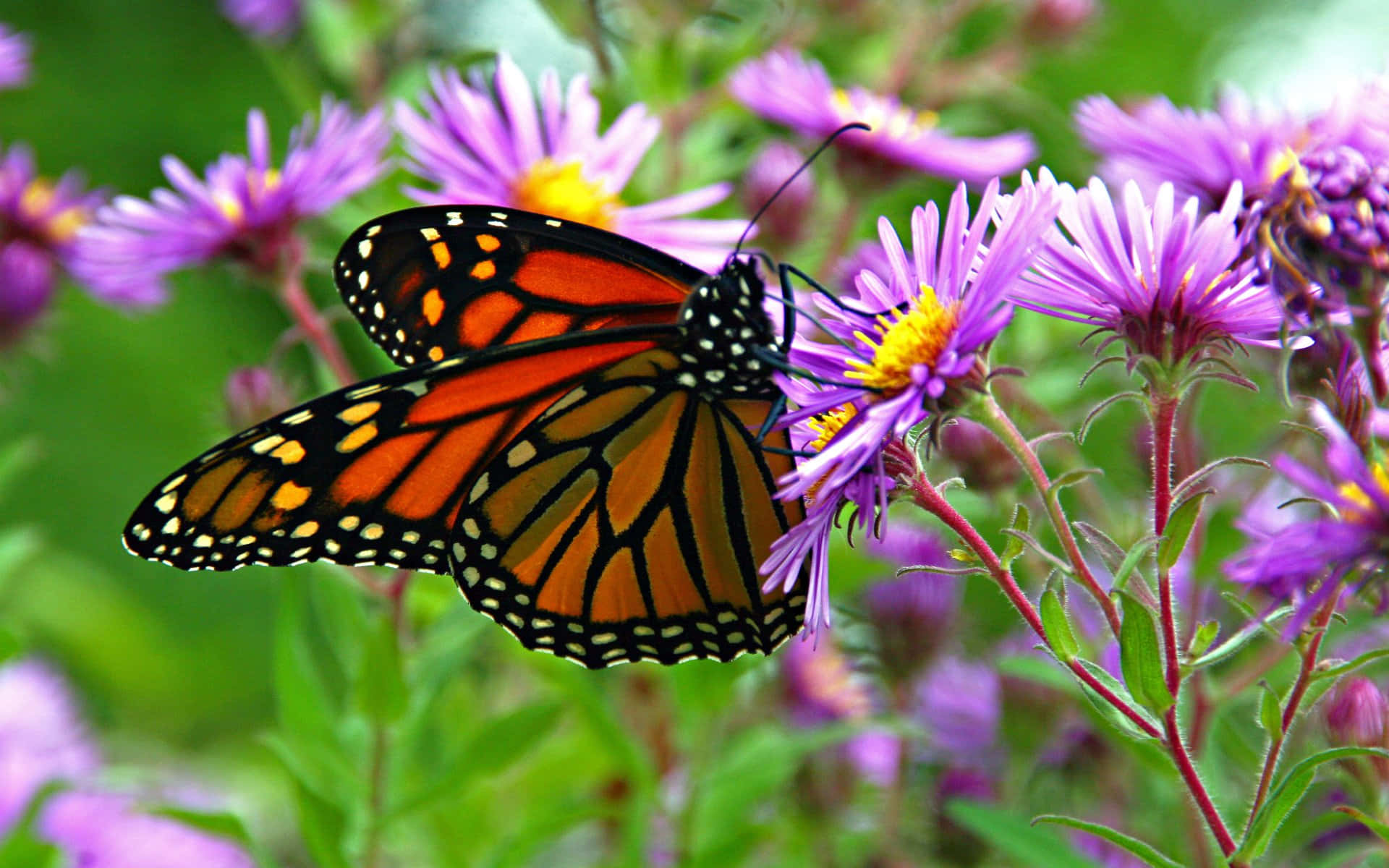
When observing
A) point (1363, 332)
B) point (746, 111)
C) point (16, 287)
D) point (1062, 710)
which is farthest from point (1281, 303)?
point (16, 287)

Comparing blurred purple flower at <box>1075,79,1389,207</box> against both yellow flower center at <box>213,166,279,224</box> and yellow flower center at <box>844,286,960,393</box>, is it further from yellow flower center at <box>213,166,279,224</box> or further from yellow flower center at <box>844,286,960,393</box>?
yellow flower center at <box>213,166,279,224</box>

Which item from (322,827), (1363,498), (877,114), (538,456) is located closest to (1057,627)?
(1363,498)

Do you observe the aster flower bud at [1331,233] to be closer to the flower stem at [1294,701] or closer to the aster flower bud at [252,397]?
the flower stem at [1294,701]

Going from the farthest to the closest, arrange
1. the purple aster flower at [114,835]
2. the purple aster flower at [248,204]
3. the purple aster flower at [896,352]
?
the purple aster flower at [114,835] < the purple aster flower at [248,204] < the purple aster flower at [896,352]

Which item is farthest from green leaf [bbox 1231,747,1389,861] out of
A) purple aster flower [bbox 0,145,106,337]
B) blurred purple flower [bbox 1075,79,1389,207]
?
purple aster flower [bbox 0,145,106,337]

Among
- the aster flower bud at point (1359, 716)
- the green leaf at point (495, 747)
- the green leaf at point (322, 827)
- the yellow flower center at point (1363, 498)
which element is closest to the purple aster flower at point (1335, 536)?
the yellow flower center at point (1363, 498)

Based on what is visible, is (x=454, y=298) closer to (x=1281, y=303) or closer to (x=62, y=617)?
(x=1281, y=303)
